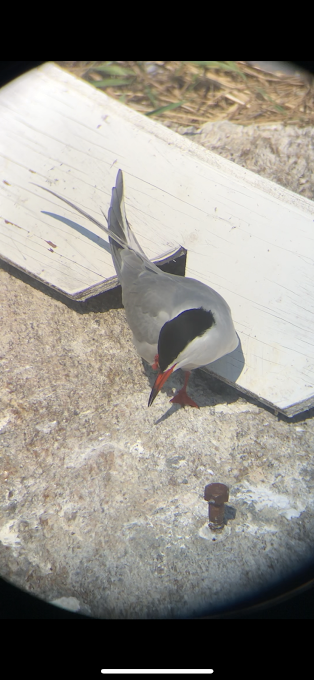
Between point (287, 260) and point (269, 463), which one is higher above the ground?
point (287, 260)

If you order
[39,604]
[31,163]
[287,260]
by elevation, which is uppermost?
[31,163]

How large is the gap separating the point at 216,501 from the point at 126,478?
0.34m

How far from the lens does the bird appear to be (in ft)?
6.05

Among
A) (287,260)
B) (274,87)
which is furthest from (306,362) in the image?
(274,87)

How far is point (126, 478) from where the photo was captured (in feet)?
5.92

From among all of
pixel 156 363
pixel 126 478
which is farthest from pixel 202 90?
pixel 126 478

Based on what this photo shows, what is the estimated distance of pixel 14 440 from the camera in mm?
1876

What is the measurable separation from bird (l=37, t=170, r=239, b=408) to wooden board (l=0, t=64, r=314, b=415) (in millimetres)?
102

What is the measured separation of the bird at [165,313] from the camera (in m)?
1.84

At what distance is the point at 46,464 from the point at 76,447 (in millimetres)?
116

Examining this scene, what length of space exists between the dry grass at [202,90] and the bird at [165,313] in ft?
3.51

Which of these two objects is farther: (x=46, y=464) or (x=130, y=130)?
(x=130, y=130)

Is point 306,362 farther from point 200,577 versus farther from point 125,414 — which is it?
point 200,577

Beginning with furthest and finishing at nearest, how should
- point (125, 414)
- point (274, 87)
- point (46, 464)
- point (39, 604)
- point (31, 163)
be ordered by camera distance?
point (274, 87), point (31, 163), point (125, 414), point (46, 464), point (39, 604)
